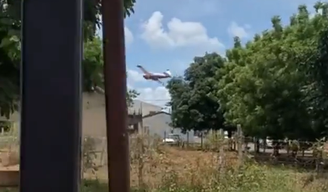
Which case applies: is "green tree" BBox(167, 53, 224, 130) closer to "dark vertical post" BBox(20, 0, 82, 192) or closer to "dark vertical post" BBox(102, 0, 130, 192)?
"dark vertical post" BBox(102, 0, 130, 192)

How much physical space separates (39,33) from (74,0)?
0.19 feet

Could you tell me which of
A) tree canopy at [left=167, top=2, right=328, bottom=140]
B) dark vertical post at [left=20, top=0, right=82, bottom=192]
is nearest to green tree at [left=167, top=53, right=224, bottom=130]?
tree canopy at [left=167, top=2, right=328, bottom=140]

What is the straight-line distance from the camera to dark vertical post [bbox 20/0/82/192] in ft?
1.85

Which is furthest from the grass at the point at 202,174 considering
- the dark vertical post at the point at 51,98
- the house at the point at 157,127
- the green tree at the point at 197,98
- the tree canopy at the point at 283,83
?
the green tree at the point at 197,98

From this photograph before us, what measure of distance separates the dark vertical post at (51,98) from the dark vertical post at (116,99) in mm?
665

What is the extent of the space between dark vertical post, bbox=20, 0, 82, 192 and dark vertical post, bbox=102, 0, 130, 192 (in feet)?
2.18

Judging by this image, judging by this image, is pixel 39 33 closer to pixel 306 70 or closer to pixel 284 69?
pixel 306 70

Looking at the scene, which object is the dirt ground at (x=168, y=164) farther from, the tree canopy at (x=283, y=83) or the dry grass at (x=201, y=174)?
the tree canopy at (x=283, y=83)

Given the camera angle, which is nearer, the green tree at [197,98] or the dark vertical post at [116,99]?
the dark vertical post at [116,99]

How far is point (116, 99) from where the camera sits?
4.31ft

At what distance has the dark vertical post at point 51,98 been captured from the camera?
1.85 feet

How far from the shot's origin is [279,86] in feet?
36.9

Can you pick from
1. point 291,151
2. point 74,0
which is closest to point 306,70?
point 291,151

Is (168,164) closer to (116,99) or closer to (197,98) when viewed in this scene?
(116,99)
